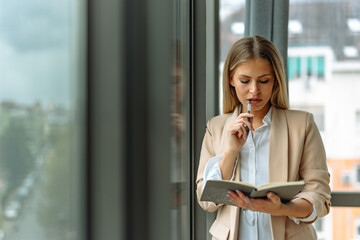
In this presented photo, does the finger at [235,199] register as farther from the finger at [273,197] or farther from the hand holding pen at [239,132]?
the hand holding pen at [239,132]

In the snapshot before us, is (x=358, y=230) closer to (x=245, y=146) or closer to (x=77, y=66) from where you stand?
(x=245, y=146)

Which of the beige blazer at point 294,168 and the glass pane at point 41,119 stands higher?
the glass pane at point 41,119

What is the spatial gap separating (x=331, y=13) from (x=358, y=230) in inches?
48.6

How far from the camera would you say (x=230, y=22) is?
2629 millimetres

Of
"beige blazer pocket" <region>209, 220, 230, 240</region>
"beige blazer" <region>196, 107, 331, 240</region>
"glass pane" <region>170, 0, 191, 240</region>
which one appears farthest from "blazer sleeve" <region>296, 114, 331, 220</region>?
"glass pane" <region>170, 0, 191, 240</region>

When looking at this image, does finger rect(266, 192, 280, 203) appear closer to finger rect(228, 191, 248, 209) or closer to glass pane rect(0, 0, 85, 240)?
finger rect(228, 191, 248, 209)

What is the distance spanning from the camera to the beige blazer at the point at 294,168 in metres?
1.69

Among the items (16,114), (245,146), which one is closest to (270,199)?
(245,146)

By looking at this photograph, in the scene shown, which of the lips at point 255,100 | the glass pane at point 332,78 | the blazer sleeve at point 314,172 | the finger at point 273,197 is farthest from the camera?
the glass pane at point 332,78

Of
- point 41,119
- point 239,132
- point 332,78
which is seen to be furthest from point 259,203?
point 332,78

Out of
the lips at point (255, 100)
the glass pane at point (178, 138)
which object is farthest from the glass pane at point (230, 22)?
the lips at point (255, 100)

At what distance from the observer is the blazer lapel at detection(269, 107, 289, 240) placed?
1.69m

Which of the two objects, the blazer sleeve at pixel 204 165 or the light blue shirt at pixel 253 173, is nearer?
the light blue shirt at pixel 253 173

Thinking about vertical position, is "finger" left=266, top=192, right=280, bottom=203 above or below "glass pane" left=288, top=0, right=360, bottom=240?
below
